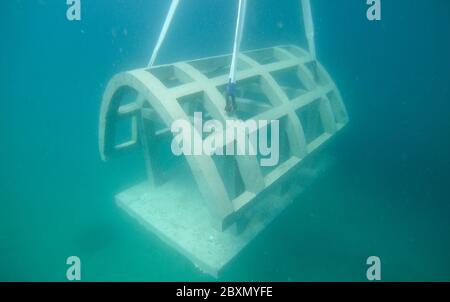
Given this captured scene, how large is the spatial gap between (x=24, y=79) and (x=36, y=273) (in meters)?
5.09

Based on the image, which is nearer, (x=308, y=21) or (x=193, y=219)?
(x=193, y=219)

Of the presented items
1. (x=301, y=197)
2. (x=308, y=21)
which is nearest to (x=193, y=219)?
(x=301, y=197)

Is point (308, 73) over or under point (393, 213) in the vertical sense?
over

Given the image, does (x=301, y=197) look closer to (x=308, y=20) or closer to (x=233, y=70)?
(x=233, y=70)

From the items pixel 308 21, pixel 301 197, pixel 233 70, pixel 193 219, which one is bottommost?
pixel 193 219

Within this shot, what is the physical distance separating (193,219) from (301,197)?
165 centimetres

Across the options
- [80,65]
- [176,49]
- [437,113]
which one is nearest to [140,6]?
[176,49]

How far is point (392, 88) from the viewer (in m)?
8.70

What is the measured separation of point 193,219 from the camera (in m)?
3.07

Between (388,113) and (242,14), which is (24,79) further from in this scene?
(388,113)

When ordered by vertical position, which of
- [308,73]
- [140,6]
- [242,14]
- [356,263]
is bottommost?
[356,263]

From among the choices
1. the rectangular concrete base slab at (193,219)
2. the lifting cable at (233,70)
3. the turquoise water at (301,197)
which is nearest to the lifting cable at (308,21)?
the turquoise water at (301,197)

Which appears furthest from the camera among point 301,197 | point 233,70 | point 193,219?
point 301,197

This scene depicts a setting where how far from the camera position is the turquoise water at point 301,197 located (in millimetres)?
4609
